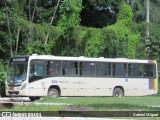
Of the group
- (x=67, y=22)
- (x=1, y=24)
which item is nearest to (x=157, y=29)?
(x=67, y=22)

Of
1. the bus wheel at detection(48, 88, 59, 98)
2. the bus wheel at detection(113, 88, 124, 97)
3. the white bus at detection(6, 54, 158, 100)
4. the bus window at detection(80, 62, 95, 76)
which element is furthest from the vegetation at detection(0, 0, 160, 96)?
the bus wheel at detection(113, 88, 124, 97)

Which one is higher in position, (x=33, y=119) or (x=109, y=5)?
(x=109, y=5)

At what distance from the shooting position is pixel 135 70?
33.1m

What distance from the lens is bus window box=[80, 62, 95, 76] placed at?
1195 inches

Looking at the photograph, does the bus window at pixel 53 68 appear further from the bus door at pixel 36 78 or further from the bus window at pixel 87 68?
the bus window at pixel 87 68

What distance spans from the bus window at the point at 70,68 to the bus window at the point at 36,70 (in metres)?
1.72

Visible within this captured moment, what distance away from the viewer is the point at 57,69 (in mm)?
29234

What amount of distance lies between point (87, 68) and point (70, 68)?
1.40m

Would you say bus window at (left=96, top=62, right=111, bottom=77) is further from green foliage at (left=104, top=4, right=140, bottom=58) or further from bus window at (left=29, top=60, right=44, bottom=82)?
green foliage at (left=104, top=4, right=140, bottom=58)

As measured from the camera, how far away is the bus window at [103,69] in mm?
31188

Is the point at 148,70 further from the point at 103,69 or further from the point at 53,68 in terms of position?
the point at 53,68

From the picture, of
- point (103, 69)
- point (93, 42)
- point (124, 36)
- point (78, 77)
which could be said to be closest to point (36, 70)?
point (78, 77)

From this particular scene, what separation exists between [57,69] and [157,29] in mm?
13423

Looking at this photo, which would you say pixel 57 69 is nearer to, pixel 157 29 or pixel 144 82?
pixel 144 82
